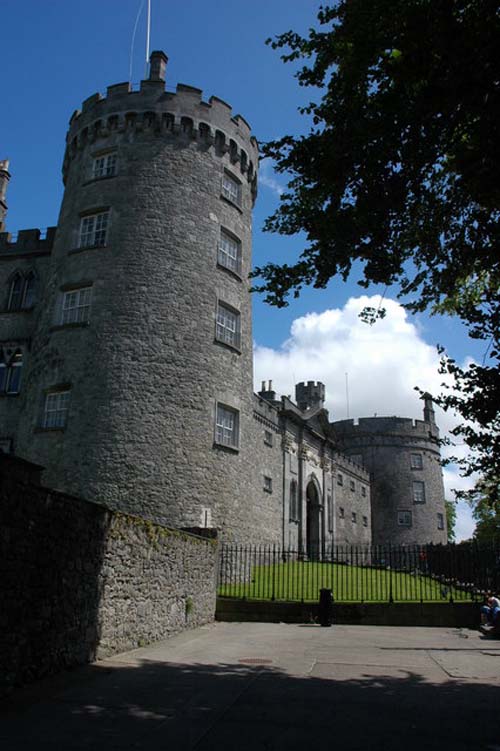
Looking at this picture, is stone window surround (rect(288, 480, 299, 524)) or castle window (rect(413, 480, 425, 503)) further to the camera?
castle window (rect(413, 480, 425, 503))

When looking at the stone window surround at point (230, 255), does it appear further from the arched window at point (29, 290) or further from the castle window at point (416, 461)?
the castle window at point (416, 461)

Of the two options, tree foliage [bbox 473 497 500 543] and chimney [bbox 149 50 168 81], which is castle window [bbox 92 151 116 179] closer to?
chimney [bbox 149 50 168 81]

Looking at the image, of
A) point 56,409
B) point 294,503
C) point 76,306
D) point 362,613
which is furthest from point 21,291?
point 362,613

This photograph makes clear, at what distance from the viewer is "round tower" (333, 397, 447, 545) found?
5184cm

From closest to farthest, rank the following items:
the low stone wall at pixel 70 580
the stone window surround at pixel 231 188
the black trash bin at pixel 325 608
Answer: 1. the low stone wall at pixel 70 580
2. the black trash bin at pixel 325 608
3. the stone window surround at pixel 231 188

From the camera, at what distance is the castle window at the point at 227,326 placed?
2534 centimetres

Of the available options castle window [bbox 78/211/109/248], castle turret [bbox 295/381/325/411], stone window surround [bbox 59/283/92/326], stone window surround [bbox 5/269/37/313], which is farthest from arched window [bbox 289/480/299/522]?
castle window [bbox 78/211/109/248]

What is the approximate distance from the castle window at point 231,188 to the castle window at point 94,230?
5.27 m

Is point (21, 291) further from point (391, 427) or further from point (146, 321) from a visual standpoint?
point (391, 427)

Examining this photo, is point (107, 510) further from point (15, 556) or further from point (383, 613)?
point (383, 613)

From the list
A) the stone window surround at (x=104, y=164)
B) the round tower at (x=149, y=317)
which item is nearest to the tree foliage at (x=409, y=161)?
the round tower at (x=149, y=317)

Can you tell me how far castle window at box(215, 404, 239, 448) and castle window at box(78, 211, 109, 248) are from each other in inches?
314

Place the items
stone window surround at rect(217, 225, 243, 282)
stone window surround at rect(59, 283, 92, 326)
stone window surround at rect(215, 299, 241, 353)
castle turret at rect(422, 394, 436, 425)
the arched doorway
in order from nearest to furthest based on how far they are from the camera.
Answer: stone window surround at rect(59, 283, 92, 326), stone window surround at rect(215, 299, 241, 353), stone window surround at rect(217, 225, 243, 282), the arched doorway, castle turret at rect(422, 394, 436, 425)

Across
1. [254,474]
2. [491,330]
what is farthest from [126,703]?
[254,474]
